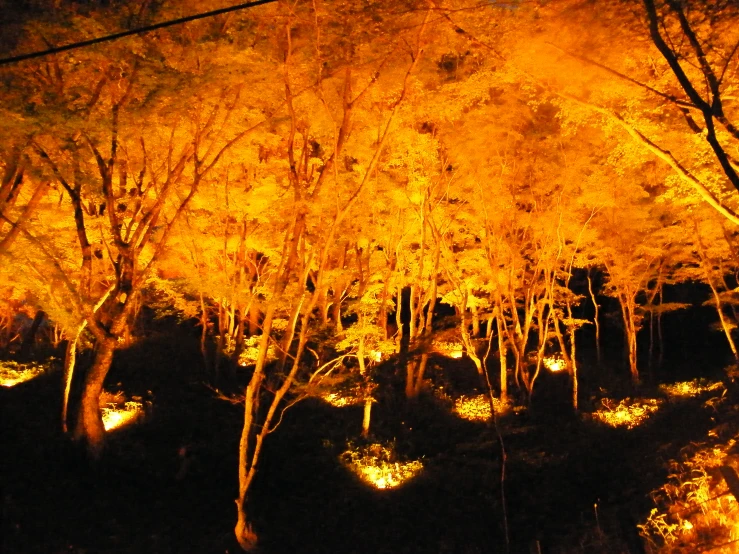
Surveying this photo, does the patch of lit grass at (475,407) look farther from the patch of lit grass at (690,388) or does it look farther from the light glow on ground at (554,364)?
the patch of lit grass at (690,388)

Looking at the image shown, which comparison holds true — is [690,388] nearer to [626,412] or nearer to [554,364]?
[554,364]

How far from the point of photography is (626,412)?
15102mm

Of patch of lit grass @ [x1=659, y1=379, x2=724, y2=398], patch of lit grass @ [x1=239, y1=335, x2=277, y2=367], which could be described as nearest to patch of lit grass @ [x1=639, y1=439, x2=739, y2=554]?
patch of lit grass @ [x1=659, y1=379, x2=724, y2=398]

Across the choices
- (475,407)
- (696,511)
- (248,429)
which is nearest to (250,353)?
(475,407)

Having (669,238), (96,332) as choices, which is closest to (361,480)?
(96,332)

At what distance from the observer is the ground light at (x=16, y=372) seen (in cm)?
1292

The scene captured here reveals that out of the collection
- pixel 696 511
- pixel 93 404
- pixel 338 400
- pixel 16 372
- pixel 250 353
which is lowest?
pixel 696 511

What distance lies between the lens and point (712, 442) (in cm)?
1067

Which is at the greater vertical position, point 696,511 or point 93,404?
point 93,404

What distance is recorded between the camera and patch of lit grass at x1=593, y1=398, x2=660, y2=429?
14695 mm

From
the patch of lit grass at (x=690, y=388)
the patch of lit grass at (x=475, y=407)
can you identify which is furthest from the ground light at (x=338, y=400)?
the patch of lit grass at (x=690, y=388)

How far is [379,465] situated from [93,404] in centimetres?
570

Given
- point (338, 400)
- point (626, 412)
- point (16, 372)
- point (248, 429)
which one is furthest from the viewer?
point (626, 412)

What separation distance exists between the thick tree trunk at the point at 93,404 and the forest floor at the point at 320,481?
34cm
